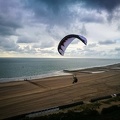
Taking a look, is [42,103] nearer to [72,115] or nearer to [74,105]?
[74,105]

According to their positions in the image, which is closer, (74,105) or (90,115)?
(90,115)

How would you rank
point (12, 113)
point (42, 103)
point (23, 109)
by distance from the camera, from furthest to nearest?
point (42, 103), point (23, 109), point (12, 113)

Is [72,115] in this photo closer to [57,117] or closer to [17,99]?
[57,117]

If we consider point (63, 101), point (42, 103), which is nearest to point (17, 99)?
point (42, 103)

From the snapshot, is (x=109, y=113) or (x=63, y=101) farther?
(x=63, y=101)

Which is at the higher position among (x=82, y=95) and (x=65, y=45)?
(x=65, y=45)

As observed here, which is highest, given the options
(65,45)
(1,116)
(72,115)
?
(65,45)

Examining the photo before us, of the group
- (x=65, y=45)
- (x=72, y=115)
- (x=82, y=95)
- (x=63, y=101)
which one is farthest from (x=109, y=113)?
(x=82, y=95)

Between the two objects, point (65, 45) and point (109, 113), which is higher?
point (65, 45)

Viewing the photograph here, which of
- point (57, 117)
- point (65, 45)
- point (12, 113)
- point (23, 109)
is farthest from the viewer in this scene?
point (23, 109)
